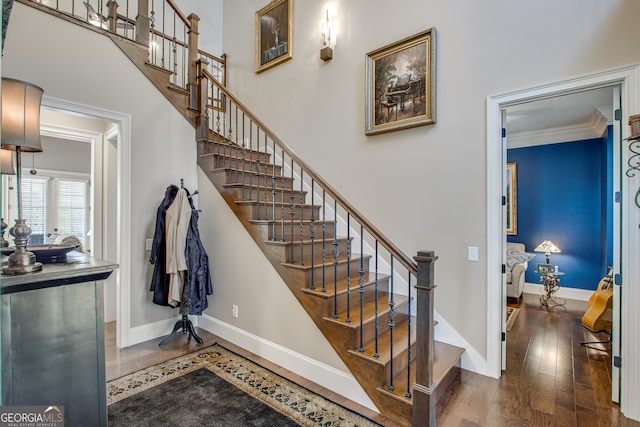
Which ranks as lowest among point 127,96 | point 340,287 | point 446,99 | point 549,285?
point 549,285

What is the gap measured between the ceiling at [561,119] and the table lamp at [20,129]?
443 cm

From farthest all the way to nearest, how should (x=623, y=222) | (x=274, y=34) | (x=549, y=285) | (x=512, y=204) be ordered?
(x=512, y=204), (x=549, y=285), (x=274, y=34), (x=623, y=222)

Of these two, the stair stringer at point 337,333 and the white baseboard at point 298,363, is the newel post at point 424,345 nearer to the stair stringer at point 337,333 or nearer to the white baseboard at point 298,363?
the stair stringer at point 337,333

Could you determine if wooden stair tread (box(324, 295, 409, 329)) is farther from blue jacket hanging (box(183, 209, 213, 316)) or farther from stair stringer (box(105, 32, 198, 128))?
stair stringer (box(105, 32, 198, 128))

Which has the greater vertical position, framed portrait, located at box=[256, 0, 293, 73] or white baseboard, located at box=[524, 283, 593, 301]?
framed portrait, located at box=[256, 0, 293, 73]

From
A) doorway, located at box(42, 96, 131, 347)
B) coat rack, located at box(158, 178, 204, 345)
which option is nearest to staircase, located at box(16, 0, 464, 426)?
doorway, located at box(42, 96, 131, 347)

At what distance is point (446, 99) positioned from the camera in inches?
116

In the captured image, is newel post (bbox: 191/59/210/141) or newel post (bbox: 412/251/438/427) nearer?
newel post (bbox: 412/251/438/427)

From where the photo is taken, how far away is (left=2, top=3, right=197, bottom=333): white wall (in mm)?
2725

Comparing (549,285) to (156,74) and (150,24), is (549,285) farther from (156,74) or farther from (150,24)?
(150,24)

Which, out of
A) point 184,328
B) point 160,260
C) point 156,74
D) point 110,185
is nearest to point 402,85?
point 156,74

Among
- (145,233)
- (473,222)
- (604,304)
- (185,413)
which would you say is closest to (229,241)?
(145,233)

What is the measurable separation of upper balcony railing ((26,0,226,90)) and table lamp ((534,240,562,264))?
5.58m

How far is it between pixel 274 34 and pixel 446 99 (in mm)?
2667
